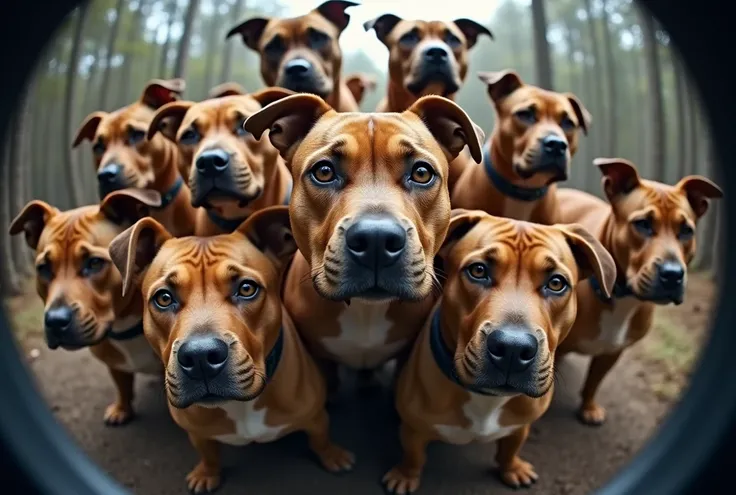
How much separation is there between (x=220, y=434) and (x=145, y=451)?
1202 mm

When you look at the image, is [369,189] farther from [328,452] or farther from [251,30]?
[251,30]

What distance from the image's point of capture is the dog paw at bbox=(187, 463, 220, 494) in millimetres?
3330

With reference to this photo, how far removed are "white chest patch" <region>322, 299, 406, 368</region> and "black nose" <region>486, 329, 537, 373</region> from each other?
734 mm

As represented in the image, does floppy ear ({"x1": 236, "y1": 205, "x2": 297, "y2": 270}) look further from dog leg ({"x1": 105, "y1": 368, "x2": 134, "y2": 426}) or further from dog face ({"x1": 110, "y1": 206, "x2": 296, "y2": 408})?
dog leg ({"x1": 105, "y1": 368, "x2": 134, "y2": 426})

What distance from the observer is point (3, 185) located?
5.30 meters

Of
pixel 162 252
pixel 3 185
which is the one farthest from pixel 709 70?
pixel 3 185

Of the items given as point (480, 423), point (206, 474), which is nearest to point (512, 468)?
point (480, 423)

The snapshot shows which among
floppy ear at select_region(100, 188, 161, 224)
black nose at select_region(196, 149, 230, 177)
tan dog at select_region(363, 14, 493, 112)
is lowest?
floppy ear at select_region(100, 188, 161, 224)

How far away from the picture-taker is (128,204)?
3178 millimetres

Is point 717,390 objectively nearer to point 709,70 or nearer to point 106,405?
point 709,70

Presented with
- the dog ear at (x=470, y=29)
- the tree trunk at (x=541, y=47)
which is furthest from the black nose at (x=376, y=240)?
the tree trunk at (x=541, y=47)

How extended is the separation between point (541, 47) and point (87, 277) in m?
5.13

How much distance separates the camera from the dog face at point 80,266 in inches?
112

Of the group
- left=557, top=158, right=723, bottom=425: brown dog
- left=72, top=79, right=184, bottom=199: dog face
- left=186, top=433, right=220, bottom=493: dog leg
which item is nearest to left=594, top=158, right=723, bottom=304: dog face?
left=557, top=158, right=723, bottom=425: brown dog
